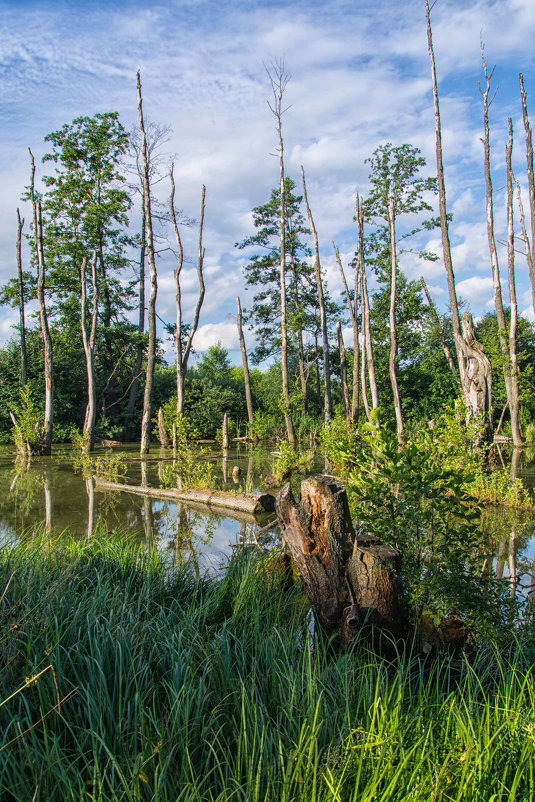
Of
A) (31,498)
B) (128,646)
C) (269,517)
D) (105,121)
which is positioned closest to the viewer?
(128,646)

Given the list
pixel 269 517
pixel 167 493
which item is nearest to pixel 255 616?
pixel 269 517

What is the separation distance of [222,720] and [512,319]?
18.3 m

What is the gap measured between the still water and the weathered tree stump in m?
0.86

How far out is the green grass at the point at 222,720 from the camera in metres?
1.72

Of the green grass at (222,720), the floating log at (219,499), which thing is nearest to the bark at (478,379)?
the floating log at (219,499)

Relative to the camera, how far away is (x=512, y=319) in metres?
17.5

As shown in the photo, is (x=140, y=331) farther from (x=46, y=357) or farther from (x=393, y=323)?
(x=393, y=323)

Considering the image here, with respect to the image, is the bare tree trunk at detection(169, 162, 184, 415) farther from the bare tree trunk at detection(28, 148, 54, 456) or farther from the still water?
the still water

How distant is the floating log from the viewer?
8.65 m

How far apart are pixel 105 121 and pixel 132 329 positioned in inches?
406

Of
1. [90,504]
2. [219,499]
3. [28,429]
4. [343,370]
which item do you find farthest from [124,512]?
[343,370]

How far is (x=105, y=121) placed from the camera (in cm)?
2403

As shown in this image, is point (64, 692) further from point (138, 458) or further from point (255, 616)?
point (138, 458)

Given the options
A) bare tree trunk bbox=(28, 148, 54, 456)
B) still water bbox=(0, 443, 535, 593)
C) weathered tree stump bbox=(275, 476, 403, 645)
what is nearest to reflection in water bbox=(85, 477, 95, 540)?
still water bbox=(0, 443, 535, 593)
